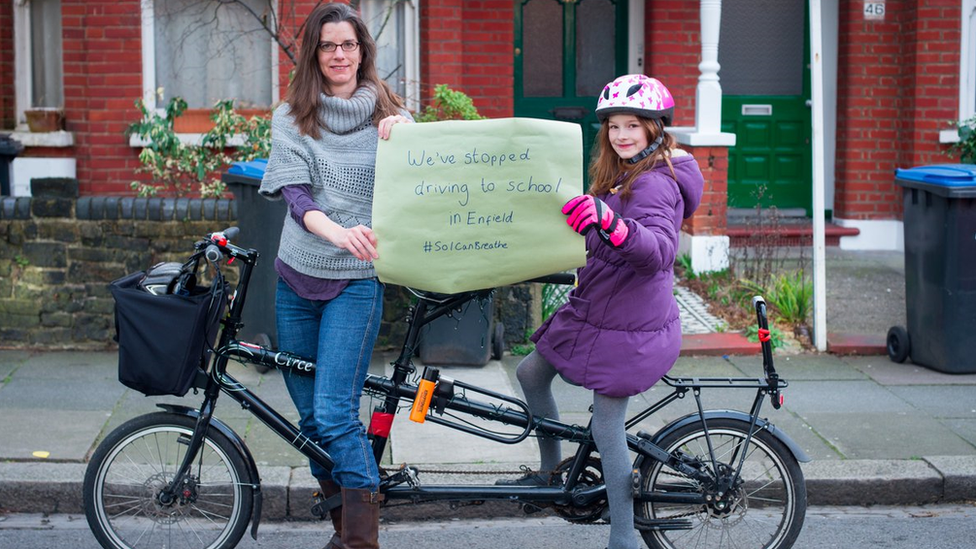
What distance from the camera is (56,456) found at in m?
5.49

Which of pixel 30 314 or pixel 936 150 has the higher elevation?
pixel 936 150

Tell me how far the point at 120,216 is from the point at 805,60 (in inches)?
274

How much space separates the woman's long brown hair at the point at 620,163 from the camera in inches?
154

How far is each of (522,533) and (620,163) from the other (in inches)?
70.9

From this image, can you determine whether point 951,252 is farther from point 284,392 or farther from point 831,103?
point 831,103

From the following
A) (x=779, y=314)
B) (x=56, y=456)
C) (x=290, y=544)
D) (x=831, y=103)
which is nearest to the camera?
(x=290, y=544)

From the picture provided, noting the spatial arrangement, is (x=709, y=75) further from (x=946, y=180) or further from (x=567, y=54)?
(x=946, y=180)

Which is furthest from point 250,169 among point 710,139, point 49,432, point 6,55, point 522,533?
point 6,55

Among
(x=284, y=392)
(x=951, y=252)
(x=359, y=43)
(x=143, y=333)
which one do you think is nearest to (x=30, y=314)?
(x=284, y=392)

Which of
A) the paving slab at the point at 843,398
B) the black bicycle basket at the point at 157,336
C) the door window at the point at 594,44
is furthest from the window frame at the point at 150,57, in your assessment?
the black bicycle basket at the point at 157,336

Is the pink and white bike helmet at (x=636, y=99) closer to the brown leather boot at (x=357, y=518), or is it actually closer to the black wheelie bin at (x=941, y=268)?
the brown leather boot at (x=357, y=518)

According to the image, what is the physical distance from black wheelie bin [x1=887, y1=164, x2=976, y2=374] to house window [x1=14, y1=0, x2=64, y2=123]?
742 cm

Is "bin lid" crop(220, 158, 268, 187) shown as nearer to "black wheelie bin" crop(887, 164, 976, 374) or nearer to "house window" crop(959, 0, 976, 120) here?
"black wheelie bin" crop(887, 164, 976, 374)

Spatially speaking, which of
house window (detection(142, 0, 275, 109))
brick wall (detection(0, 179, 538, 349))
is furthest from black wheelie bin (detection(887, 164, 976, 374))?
house window (detection(142, 0, 275, 109))
